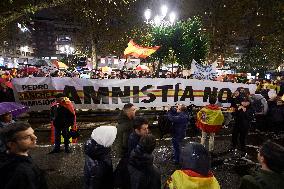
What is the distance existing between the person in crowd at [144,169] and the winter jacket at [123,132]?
181 centimetres

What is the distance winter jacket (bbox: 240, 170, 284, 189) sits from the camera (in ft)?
10.3

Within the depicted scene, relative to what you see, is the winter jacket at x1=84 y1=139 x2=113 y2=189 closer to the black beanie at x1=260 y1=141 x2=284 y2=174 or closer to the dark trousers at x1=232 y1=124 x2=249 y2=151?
the black beanie at x1=260 y1=141 x2=284 y2=174

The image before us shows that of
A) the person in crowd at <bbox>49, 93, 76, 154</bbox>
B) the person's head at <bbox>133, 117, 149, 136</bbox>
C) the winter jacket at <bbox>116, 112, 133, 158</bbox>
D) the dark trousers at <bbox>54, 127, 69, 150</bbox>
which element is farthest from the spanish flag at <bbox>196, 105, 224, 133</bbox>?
the person's head at <bbox>133, 117, 149, 136</bbox>

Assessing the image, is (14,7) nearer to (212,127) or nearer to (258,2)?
(212,127)

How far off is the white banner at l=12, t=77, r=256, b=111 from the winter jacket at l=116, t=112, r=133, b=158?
697 cm

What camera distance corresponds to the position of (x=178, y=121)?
26.9 feet

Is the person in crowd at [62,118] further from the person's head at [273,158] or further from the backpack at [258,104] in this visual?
the person's head at [273,158]

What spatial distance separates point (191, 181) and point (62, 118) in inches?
252

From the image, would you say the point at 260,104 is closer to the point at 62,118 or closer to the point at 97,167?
the point at 62,118

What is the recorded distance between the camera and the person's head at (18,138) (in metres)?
3.54

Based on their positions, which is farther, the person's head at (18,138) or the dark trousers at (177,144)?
the dark trousers at (177,144)

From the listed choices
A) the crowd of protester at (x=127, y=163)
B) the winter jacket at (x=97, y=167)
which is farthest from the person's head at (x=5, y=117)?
the winter jacket at (x=97, y=167)

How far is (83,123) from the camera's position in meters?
13.1

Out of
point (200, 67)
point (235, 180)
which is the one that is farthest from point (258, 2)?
point (235, 180)
